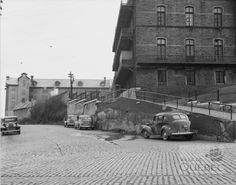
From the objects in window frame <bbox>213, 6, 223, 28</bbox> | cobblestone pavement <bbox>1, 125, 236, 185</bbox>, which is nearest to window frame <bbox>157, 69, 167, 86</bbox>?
window frame <bbox>213, 6, 223, 28</bbox>

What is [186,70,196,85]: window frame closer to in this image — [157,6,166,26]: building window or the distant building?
[157,6,166,26]: building window

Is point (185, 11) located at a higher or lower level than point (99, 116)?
higher

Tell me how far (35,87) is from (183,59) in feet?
281

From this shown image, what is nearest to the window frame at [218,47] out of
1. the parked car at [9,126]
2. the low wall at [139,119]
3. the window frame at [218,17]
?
the window frame at [218,17]

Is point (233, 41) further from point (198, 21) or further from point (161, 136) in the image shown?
point (161, 136)

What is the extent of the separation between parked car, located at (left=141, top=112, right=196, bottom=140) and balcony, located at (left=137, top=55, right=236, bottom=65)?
16.9 meters

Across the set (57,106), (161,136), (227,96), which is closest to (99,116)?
(227,96)

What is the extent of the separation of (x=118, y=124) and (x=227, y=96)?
33.7 ft

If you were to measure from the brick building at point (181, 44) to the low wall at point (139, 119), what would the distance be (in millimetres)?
6317

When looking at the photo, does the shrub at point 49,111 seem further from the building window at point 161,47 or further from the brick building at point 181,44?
the building window at point 161,47

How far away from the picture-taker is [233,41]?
4134 cm

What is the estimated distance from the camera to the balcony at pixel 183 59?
3856 centimetres

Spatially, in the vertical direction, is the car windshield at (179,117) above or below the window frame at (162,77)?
below

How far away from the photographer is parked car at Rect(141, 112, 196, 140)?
66.5 feet
